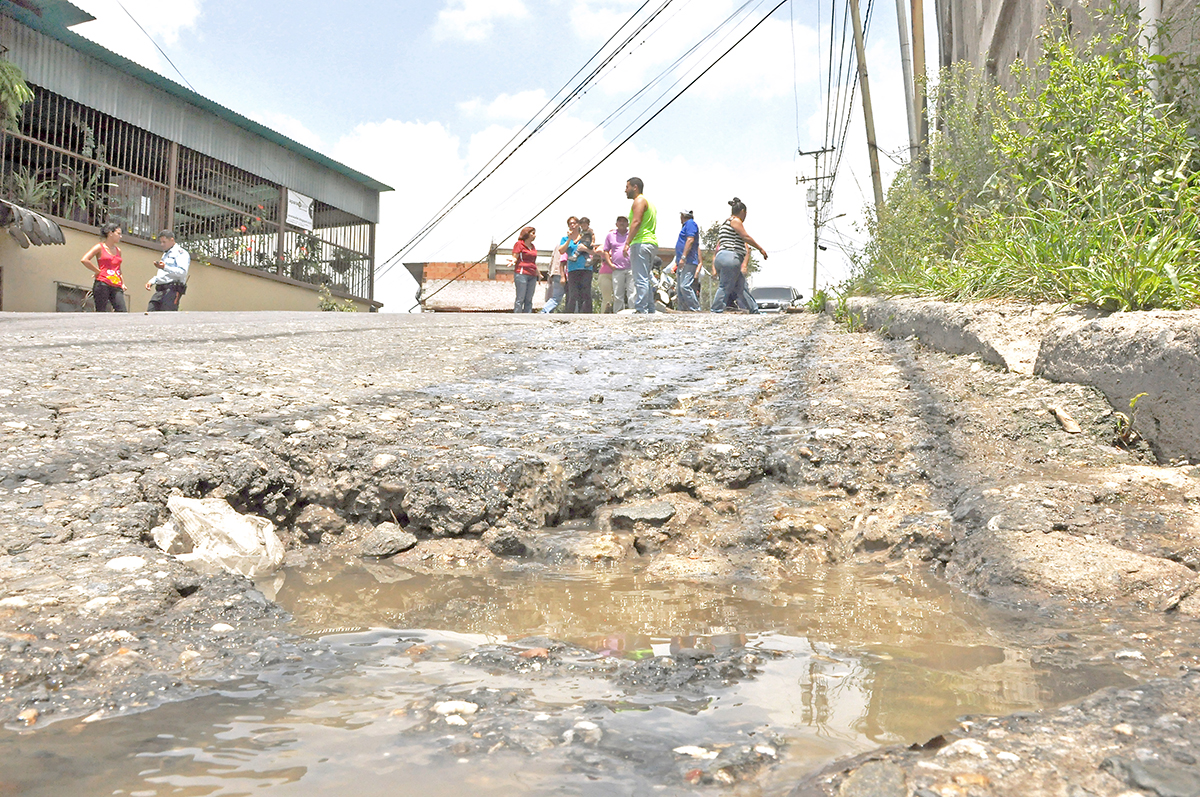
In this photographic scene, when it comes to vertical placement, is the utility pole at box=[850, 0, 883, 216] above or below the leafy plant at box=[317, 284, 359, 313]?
above

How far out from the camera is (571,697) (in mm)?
1219

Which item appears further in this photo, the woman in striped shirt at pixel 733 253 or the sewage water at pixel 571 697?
the woman in striped shirt at pixel 733 253

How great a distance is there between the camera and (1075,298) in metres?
2.90

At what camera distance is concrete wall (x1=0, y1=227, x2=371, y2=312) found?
1262cm

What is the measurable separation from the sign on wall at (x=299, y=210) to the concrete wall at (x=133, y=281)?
1449 mm

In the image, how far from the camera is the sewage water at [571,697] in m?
0.99

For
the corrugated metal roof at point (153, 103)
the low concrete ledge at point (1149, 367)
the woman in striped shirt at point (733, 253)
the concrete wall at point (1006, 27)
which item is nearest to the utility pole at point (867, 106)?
the concrete wall at point (1006, 27)

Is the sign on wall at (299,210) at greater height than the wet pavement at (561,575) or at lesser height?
greater

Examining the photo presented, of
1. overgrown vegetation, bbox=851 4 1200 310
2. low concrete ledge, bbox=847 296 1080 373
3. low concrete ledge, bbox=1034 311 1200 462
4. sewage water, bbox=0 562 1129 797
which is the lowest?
sewage water, bbox=0 562 1129 797

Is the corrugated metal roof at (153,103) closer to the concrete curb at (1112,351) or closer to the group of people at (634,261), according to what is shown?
the group of people at (634,261)

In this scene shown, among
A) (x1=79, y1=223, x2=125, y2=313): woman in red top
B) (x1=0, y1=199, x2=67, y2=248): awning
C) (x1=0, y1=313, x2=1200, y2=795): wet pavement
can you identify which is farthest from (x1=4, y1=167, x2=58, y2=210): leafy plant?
(x1=0, y1=313, x2=1200, y2=795): wet pavement

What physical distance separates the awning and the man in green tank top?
27.3ft

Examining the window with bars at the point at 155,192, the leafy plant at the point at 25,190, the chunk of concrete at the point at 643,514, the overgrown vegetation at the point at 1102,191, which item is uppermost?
the window with bars at the point at 155,192

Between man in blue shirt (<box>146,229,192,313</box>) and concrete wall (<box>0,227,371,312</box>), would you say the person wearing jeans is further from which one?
concrete wall (<box>0,227,371,312</box>)
